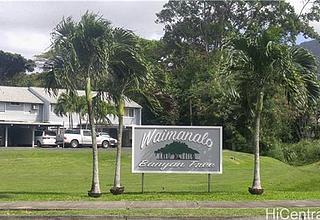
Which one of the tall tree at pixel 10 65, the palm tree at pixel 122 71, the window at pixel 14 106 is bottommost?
the palm tree at pixel 122 71

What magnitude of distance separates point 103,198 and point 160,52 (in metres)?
50.0

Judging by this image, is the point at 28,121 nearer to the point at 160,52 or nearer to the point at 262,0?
the point at 160,52

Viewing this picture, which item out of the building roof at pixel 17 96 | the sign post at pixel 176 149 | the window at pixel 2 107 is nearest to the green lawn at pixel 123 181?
the sign post at pixel 176 149

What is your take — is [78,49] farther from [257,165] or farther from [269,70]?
[257,165]

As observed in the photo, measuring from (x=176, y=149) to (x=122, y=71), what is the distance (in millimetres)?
3168

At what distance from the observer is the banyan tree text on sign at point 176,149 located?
18.7 meters

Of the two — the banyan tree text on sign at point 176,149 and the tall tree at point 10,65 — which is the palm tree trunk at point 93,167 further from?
the tall tree at point 10,65

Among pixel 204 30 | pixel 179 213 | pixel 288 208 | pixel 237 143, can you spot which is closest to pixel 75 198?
pixel 179 213

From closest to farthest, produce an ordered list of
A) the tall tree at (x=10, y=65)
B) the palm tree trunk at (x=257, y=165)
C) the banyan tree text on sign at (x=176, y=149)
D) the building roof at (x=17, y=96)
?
the palm tree trunk at (x=257, y=165) → the banyan tree text on sign at (x=176, y=149) → the building roof at (x=17, y=96) → the tall tree at (x=10, y=65)

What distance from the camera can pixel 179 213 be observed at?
13094 mm

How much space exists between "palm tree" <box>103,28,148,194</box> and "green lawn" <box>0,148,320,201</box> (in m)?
2.08

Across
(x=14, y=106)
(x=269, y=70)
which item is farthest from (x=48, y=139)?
(x=269, y=70)

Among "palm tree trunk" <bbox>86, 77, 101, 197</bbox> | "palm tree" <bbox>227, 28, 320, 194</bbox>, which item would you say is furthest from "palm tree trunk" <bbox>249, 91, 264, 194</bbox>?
"palm tree trunk" <bbox>86, 77, 101, 197</bbox>

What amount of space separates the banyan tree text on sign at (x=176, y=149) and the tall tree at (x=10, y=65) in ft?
258
